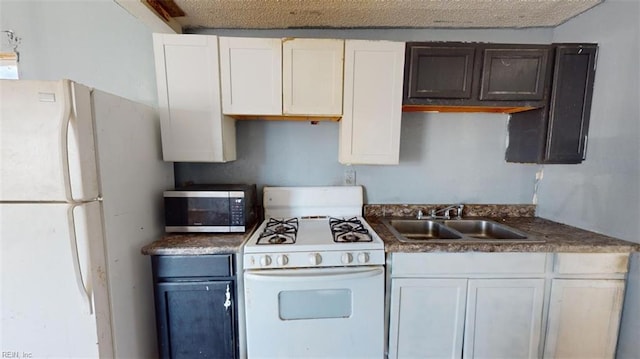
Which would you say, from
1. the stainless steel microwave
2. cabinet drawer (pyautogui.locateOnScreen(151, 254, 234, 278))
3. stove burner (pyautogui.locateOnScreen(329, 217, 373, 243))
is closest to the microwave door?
the stainless steel microwave

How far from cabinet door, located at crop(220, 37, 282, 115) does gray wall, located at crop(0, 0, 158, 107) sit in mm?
715

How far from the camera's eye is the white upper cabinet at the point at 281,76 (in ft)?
5.30

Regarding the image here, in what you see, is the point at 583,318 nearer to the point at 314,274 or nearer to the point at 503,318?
the point at 503,318

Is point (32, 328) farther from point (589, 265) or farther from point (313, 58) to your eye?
point (589, 265)

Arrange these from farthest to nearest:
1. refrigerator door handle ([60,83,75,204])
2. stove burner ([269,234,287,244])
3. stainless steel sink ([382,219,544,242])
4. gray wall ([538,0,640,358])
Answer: stainless steel sink ([382,219,544,242])
stove burner ([269,234,287,244])
gray wall ([538,0,640,358])
refrigerator door handle ([60,83,75,204])

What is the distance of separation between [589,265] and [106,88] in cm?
333

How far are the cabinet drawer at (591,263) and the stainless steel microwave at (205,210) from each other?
188cm

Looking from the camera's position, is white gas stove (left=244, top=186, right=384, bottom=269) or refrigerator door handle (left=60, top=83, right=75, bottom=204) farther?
white gas stove (left=244, top=186, right=384, bottom=269)

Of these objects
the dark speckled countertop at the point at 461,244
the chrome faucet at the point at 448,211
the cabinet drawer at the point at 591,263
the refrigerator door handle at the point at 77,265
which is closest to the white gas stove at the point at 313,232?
the dark speckled countertop at the point at 461,244

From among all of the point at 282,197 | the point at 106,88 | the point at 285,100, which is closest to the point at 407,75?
the point at 285,100

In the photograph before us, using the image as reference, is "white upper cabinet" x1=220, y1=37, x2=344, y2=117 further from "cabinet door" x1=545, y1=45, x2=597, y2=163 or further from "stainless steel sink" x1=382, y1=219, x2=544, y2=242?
"cabinet door" x1=545, y1=45, x2=597, y2=163

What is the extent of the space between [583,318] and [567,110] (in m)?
1.26

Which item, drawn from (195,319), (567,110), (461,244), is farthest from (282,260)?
(567,110)

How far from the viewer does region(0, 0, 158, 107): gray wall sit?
1.83m
